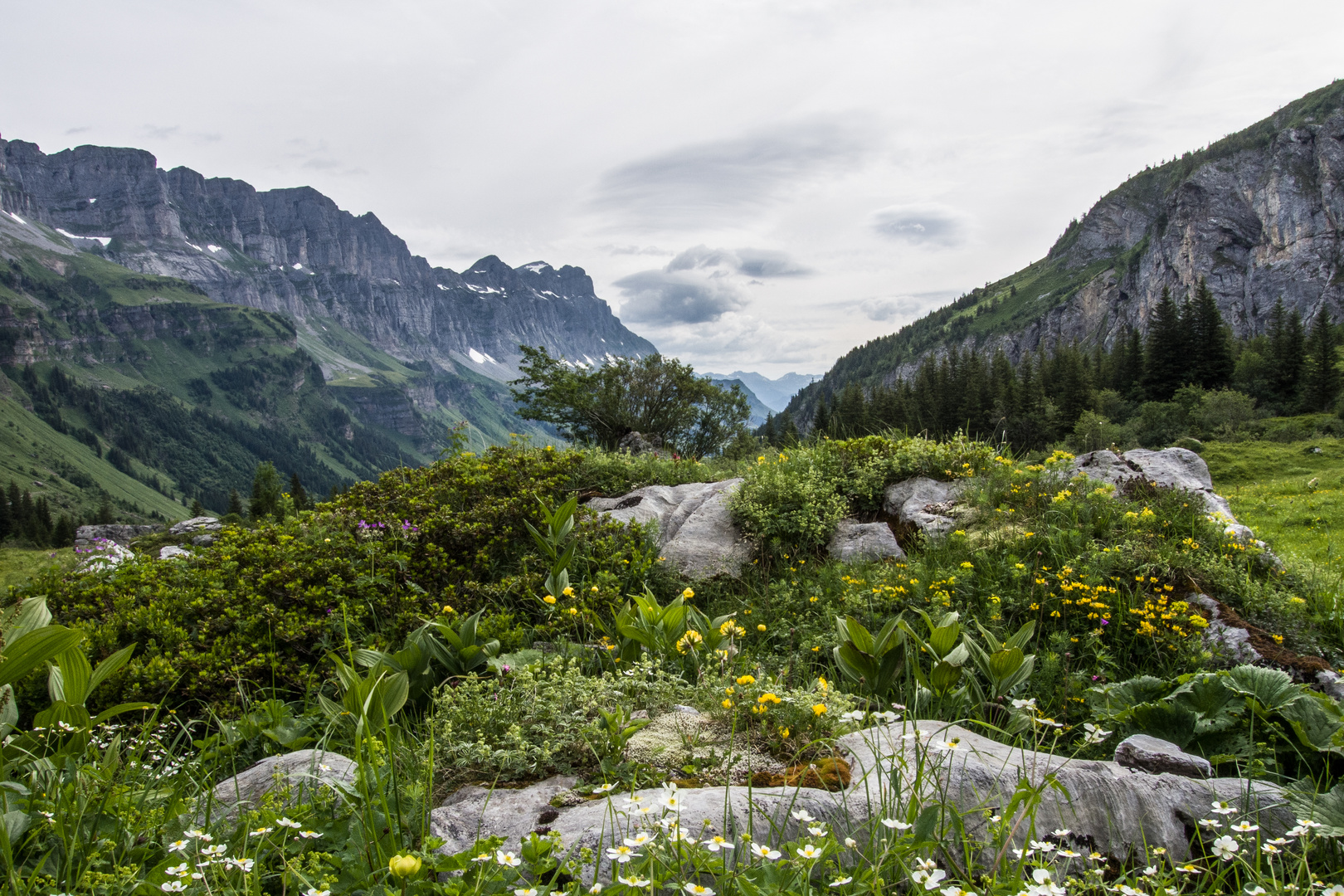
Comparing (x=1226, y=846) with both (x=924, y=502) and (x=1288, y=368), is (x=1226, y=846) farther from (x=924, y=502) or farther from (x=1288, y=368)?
(x=1288, y=368)

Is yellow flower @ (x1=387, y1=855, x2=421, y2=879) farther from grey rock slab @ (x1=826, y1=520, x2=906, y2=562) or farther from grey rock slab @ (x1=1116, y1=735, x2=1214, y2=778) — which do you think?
grey rock slab @ (x1=826, y1=520, x2=906, y2=562)

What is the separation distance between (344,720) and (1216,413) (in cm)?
7009

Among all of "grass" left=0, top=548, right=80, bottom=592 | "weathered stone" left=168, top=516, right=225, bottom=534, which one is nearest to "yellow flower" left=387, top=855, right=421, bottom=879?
"grass" left=0, top=548, right=80, bottom=592

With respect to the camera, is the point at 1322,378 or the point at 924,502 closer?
the point at 924,502

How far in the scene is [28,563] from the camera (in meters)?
41.3

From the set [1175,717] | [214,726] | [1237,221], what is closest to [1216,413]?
[1175,717]

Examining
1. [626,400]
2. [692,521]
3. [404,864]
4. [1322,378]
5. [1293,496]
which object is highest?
[626,400]

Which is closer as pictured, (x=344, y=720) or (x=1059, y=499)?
(x=344, y=720)

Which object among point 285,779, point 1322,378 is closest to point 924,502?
point 285,779

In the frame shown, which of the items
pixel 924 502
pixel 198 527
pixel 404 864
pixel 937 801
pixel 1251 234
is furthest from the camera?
pixel 1251 234

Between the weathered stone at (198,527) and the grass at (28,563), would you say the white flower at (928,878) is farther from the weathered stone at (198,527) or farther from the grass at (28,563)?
the weathered stone at (198,527)

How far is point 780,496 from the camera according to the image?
23.9ft

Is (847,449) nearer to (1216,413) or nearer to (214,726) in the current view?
(214,726)

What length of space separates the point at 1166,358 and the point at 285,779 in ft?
285
